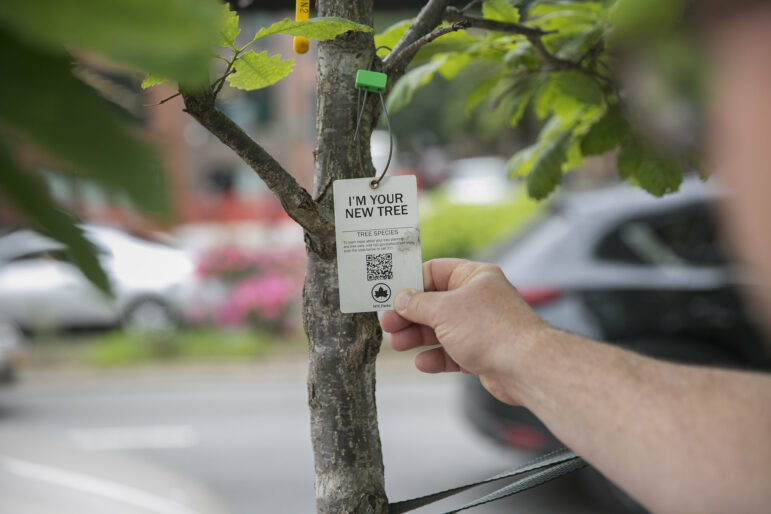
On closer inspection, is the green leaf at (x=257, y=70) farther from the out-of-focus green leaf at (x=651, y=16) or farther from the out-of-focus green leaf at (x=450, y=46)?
the out-of-focus green leaf at (x=651, y=16)

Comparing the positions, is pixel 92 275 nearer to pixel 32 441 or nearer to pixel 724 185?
pixel 724 185

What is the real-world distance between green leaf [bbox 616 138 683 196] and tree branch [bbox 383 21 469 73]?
1.39ft

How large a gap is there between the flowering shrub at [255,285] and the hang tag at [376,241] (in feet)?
24.3

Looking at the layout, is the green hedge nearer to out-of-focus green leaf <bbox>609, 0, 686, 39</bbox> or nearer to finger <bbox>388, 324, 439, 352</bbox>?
finger <bbox>388, 324, 439, 352</bbox>

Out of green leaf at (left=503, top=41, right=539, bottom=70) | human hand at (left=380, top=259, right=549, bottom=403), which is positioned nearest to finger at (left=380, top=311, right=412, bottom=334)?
human hand at (left=380, top=259, right=549, bottom=403)

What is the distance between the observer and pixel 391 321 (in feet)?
3.51

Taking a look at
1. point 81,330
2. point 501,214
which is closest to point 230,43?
point 501,214

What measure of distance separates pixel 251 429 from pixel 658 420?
5.22 meters

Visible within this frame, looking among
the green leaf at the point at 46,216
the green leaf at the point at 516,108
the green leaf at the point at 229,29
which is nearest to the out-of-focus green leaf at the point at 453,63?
the green leaf at the point at 516,108

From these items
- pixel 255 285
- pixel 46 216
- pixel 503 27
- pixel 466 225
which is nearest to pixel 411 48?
pixel 503 27

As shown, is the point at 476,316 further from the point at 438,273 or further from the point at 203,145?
the point at 203,145

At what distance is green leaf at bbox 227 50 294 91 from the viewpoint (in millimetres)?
886

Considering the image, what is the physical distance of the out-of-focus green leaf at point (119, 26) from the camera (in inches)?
12.2

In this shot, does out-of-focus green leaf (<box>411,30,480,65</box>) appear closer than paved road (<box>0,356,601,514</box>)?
Yes
